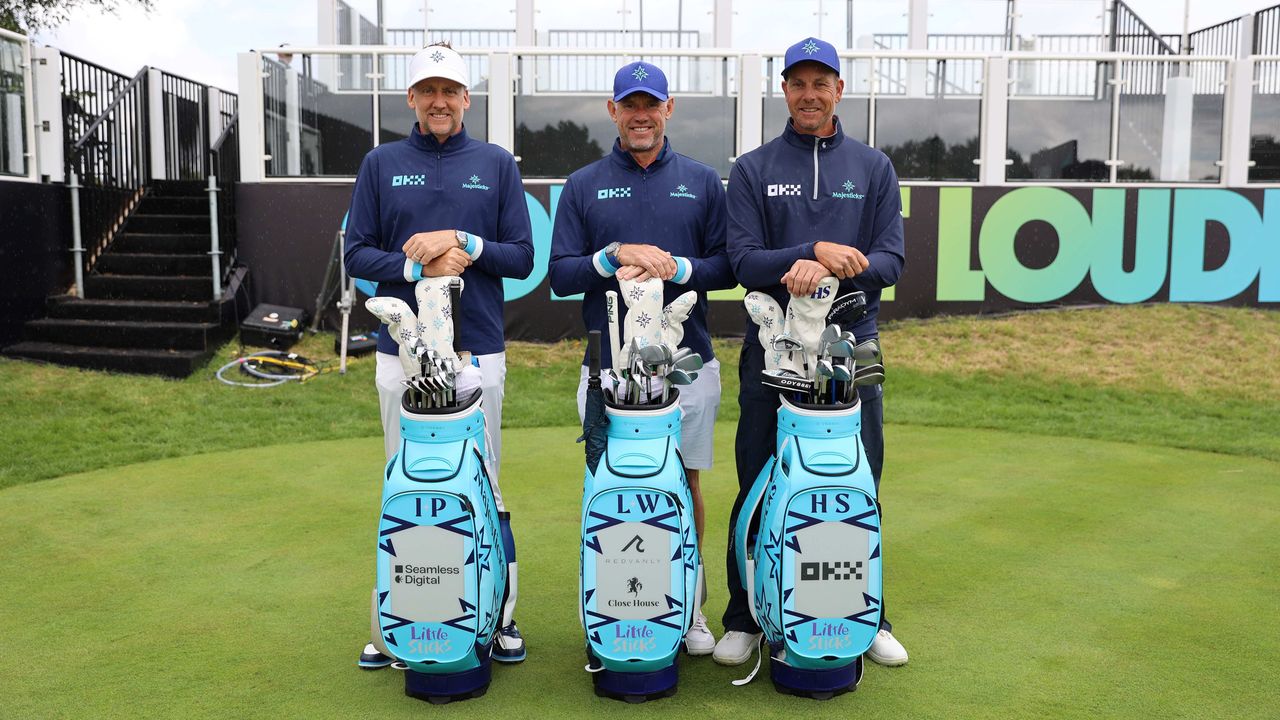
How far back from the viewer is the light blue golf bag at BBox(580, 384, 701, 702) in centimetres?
303

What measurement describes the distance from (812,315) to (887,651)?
1.08 metres

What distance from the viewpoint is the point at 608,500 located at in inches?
119

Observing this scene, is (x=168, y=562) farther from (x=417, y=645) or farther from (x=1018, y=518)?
(x=1018, y=518)

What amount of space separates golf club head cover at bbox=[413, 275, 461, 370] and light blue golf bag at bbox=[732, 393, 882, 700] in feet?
3.57

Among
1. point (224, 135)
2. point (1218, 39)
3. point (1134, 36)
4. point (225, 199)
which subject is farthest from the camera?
point (1218, 39)

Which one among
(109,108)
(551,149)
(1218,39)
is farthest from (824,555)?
(1218,39)

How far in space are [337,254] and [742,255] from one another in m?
8.00

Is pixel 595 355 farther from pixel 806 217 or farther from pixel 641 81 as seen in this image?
pixel 641 81

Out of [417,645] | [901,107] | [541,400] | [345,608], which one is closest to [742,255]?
[417,645]

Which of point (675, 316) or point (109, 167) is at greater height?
point (109, 167)

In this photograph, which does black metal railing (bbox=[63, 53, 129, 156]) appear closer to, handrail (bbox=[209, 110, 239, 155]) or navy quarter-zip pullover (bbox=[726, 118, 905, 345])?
handrail (bbox=[209, 110, 239, 155])

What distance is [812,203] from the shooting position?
136 inches

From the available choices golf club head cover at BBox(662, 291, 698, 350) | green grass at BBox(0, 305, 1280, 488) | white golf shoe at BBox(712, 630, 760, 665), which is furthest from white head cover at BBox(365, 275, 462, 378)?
green grass at BBox(0, 305, 1280, 488)

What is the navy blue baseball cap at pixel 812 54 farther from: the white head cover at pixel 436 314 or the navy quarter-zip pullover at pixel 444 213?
the white head cover at pixel 436 314
